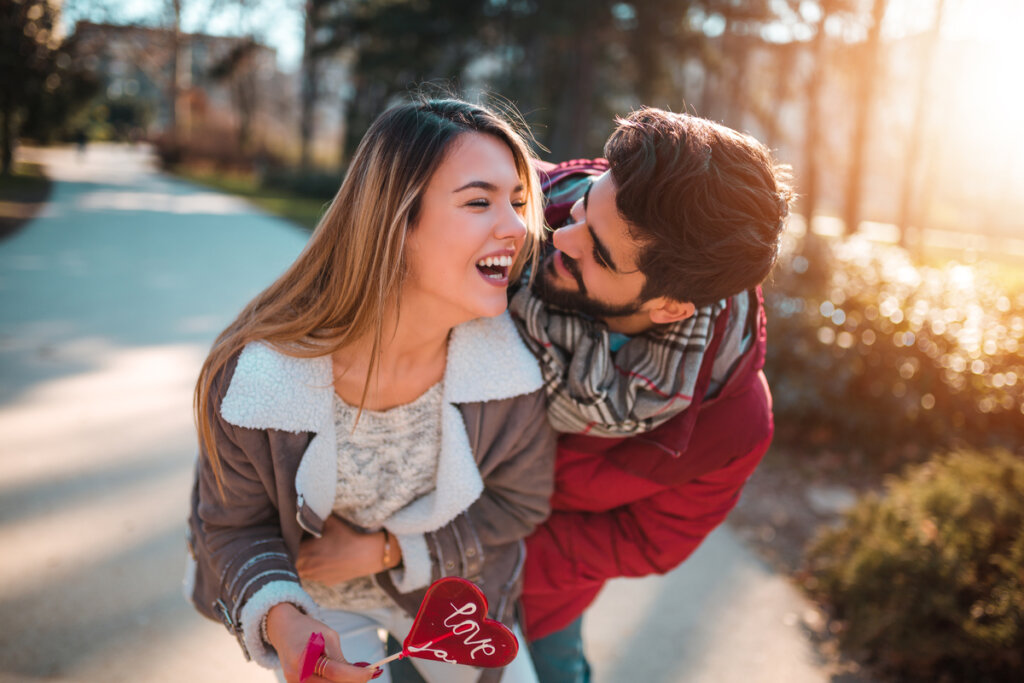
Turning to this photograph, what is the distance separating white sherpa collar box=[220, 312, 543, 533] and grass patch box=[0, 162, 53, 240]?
10.5 meters

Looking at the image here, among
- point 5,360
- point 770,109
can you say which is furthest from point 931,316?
point 770,109

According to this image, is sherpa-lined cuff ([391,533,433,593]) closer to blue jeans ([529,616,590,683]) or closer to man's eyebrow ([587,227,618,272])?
blue jeans ([529,616,590,683])

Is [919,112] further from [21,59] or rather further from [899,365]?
[21,59]

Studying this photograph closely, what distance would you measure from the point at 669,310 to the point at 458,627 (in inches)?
39.6

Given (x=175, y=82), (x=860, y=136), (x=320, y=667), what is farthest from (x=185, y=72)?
(x=320, y=667)

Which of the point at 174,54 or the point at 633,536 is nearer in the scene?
the point at 633,536

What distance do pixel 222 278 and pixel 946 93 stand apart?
97.6ft

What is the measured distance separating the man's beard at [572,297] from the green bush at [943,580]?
187cm

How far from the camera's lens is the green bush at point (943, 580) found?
8.91 ft

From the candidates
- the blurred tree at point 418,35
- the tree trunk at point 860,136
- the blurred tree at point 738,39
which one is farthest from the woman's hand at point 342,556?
the tree trunk at point 860,136

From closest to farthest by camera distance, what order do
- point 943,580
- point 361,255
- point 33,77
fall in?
point 361,255 → point 943,580 → point 33,77

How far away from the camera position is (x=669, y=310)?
2.01 metres

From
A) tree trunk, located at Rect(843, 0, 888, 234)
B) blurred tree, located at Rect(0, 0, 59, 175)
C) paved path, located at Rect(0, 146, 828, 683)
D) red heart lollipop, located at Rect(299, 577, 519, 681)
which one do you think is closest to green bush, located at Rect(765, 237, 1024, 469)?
paved path, located at Rect(0, 146, 828, 683)

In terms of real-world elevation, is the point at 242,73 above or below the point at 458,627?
above
